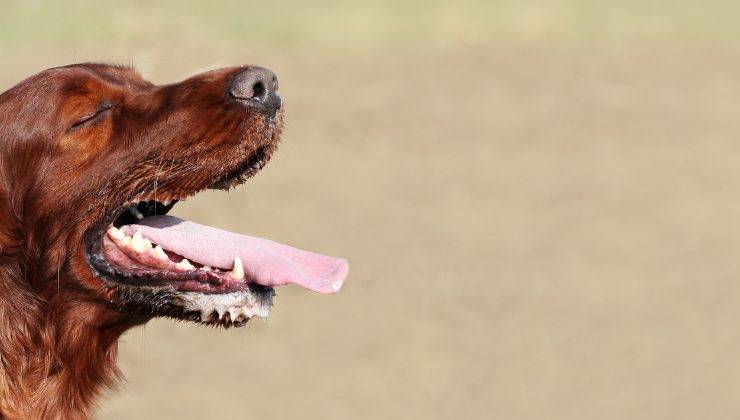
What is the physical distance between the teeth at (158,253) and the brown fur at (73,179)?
0.16m

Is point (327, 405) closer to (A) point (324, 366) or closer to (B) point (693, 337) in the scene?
(A) point (324, 366)

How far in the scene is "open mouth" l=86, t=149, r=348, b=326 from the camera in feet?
13.4

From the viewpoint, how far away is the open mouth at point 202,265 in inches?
160

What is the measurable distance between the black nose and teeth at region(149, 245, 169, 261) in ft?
1.91

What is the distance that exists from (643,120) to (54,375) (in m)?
8.16

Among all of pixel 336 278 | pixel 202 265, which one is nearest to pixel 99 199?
pixel 202 265

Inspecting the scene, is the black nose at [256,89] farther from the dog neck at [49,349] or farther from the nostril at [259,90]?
the dog neck at [49,349]

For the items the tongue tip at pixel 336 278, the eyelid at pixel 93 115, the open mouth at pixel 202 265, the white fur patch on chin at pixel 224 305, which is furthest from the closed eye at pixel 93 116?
the tongue tip at pixel 336 278

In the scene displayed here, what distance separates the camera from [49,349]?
13.5ft

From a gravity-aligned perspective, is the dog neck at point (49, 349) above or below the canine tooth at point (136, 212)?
below

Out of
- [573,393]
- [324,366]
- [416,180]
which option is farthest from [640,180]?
[324,366]

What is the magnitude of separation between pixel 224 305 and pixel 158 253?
329 mm

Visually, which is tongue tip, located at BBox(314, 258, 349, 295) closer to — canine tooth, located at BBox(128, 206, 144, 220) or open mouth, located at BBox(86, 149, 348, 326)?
open mouth, located at BBox(86, 149, 348, 326)

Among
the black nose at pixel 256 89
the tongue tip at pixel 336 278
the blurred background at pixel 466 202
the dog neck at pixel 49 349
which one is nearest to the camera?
the dog neck at pixel 49 349
